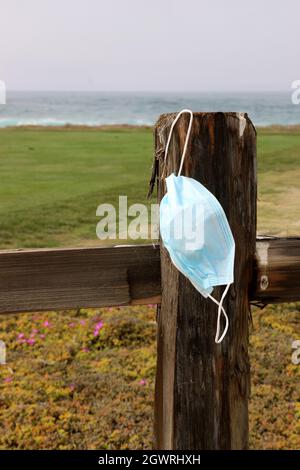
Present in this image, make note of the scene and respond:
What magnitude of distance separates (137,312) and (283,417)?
1693mm

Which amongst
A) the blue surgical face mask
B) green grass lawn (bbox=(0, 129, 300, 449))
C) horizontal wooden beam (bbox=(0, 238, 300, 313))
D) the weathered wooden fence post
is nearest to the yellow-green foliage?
green grass lawn (bbox=(0, 129, 300, 449))

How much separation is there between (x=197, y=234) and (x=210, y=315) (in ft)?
0.81

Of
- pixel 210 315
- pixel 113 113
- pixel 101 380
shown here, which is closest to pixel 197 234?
pixel 210 315

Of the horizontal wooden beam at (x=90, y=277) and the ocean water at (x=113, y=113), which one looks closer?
the horizontal wooden beam at (x=90, y=277)

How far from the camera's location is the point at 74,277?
1.63 metres

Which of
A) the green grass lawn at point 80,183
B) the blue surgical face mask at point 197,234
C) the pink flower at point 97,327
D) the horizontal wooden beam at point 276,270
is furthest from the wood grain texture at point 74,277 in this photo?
the green grass lawn at point 80,183

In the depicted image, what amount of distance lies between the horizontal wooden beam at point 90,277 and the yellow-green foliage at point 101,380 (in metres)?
1.64

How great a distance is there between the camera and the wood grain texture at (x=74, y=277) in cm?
162

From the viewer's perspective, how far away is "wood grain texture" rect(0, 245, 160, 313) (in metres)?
1.62

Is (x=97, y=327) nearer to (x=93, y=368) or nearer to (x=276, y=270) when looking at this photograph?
(x=93, y=368)

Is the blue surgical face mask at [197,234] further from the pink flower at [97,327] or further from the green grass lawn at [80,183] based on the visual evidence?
the green grass lawn at [80,183]

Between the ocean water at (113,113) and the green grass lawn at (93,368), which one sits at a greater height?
the ocean water at (113,113)

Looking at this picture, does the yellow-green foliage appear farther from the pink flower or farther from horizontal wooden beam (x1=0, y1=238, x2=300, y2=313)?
horizontal wooden beam (x1=0, y1=238, x2=300, y2=313)

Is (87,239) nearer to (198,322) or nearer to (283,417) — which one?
(283,417)
